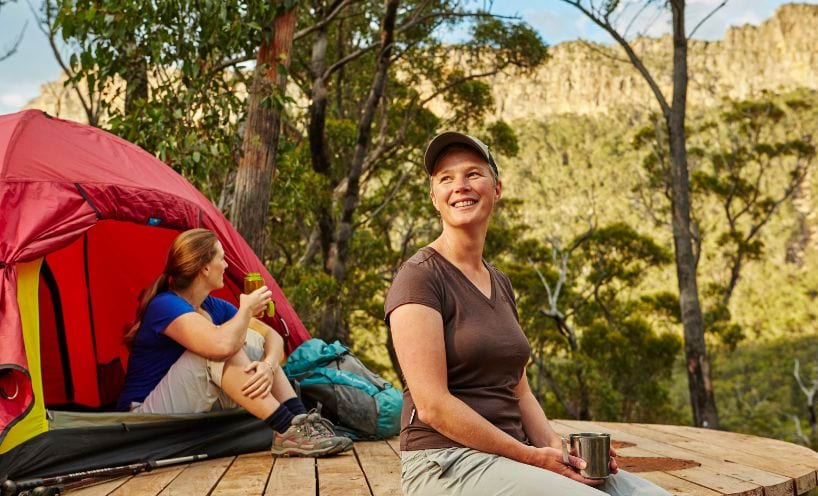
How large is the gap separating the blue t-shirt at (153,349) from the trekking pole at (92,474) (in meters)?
0.31

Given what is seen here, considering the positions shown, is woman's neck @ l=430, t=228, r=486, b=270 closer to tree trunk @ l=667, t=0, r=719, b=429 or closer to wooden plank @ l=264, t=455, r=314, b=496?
wooden plank @ l=264, t=455, r=314, b=496

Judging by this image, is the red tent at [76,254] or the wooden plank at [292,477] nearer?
the wooden plank at [292,477]

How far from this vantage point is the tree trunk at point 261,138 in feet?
17.6

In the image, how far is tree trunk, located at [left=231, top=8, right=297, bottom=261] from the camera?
17.6 ft

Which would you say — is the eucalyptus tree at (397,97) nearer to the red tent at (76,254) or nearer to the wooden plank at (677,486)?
the red tent at (76,254)

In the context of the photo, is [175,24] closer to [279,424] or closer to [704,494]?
[279,424]

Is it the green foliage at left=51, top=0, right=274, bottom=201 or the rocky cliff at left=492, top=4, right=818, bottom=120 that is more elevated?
the rocky cliff at left=492, top=4, right=818, bottom=120

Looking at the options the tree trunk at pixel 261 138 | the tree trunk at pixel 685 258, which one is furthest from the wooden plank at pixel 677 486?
the tree trunk at pixel 685 258

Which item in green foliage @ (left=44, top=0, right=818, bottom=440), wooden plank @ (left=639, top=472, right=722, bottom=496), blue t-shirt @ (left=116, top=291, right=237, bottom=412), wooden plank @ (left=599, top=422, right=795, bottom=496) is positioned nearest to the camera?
wooden plank @ (left=639, top=472, right=722, bottom=496)

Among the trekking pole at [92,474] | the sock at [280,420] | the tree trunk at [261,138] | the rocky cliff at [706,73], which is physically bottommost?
the trekking pole at [92,474]

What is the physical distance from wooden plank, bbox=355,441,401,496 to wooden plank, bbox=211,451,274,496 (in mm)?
225

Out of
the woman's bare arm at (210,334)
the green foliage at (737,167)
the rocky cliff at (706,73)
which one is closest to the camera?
the woman's bare arm at (210,334)

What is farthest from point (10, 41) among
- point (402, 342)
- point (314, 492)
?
point (402, 342)

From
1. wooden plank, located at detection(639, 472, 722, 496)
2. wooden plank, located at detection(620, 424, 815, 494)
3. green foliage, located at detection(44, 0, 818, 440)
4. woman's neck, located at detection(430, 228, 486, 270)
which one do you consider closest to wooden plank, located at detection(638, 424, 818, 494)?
wooden plank, located at detection(620, 424, 815, 494)
